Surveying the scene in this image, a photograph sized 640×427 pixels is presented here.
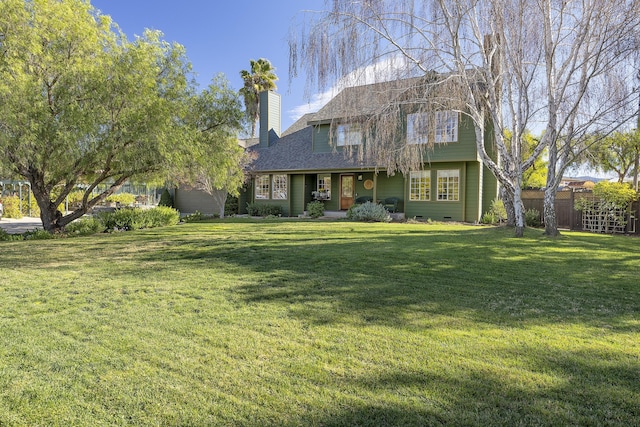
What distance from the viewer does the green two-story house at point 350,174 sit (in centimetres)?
1642

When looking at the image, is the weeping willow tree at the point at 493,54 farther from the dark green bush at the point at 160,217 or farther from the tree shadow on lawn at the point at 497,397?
the dark green bush at the point at 160,217

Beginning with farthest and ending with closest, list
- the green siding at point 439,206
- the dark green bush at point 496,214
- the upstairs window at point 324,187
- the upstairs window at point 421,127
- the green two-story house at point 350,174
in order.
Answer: the upstairs window at point 324,187
the green siding at point 439,206
the green two-story house at point 350,174
the dark green bush at point 496,214
the upstairs window at point 421,127

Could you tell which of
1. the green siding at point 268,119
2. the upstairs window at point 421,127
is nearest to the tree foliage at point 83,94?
the upstairs window at point 421,127

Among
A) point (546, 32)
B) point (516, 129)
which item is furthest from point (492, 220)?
point (546, 32)

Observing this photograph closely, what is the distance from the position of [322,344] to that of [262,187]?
62.6 ft

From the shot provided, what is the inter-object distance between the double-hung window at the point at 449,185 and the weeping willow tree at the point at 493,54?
20.7ft

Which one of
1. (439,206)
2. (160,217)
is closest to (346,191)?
(439,206)

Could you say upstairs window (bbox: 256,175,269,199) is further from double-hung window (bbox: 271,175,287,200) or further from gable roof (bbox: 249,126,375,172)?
gable roof (bbox: 249,126,375,172)

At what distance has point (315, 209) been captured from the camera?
18828mm

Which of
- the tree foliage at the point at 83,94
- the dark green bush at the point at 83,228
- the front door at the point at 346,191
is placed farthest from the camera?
the front door at the point at 346,191

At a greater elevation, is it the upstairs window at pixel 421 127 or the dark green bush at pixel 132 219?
the upstairs window at pixel 421 127

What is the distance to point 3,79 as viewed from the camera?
26.4 feet

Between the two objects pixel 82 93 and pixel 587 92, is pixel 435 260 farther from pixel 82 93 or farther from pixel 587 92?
pixel 82 93

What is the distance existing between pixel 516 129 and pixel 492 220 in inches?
204
